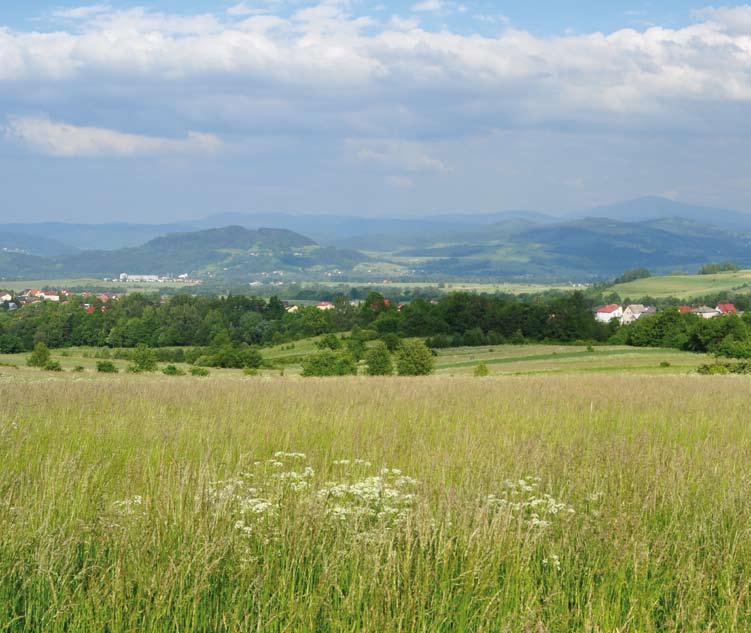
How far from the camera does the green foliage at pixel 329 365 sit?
174ft

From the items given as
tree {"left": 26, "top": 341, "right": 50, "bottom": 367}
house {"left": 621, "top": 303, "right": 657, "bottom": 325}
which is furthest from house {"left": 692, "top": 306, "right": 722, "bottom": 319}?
tree {"left": 26, "top": 341, "right": 50, "bottom": 367}

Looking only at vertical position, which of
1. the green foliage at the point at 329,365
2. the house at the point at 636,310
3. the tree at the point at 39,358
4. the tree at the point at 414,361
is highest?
the house at the point at 636,310

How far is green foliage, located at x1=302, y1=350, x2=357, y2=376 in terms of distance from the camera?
53.2 m

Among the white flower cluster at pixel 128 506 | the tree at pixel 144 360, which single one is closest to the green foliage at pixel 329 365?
the tree at pixel 144 360

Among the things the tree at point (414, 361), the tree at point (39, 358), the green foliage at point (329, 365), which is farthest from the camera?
the tree at point (39, 358)

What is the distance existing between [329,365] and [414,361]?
7.12m

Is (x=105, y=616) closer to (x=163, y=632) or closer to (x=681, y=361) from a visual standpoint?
(x=163, y=632)

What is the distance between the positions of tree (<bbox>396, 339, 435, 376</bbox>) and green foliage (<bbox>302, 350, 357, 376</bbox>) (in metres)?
3.70

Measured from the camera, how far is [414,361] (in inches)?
2041

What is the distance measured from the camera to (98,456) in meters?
7.23

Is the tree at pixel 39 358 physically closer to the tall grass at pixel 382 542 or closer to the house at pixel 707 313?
the tall grass at pixel 382 542

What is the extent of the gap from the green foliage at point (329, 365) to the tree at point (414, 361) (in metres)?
3.70

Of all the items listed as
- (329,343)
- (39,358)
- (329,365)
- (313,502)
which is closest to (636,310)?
(329,343)

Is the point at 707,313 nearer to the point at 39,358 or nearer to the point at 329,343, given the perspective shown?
the point at 329,343
